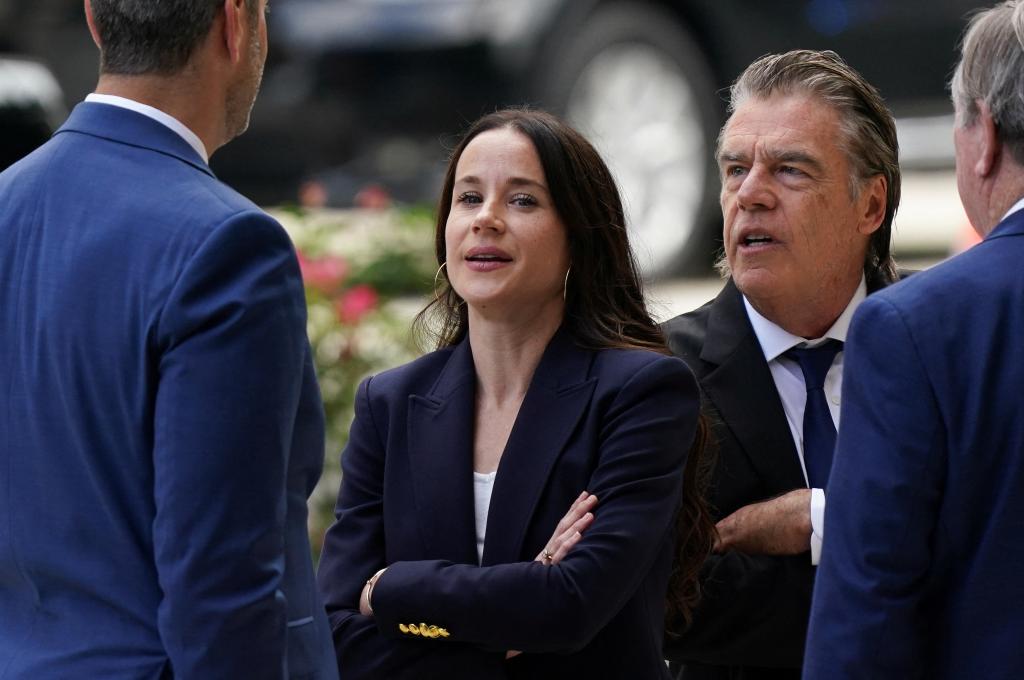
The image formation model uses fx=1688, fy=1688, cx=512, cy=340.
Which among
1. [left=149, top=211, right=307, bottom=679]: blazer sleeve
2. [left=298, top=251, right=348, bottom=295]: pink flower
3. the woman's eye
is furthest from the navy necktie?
[left=298, top=251, right=348, bottom=295]: pink flower

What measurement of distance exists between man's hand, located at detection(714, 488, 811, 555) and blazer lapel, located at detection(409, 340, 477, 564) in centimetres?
50

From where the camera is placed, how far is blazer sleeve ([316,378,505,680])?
9.23 feet

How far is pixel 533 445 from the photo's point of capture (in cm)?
293

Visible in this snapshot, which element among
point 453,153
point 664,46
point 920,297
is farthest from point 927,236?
point 920,297

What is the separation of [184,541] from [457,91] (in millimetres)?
4913

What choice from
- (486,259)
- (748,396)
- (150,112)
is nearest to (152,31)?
(150,112)

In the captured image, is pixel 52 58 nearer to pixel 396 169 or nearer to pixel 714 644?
pixel 396 169

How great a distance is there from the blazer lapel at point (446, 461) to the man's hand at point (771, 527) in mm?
497

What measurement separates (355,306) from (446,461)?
7.71 feet

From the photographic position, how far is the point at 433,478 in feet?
9.75

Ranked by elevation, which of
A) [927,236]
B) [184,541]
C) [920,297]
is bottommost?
[927,236]

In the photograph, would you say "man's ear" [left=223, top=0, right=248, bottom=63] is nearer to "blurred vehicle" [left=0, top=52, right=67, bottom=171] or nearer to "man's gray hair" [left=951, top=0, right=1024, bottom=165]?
"man's gray hair" [left=951, top=0, right=1024, bottom=165]

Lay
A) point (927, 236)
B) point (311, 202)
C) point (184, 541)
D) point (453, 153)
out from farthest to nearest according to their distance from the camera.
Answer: point (927, 236), point (311, 202), point (453, 153), point (184, 541)

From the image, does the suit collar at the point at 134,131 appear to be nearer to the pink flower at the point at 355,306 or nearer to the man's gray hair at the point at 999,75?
the man's gray hair at the point at 999,75
